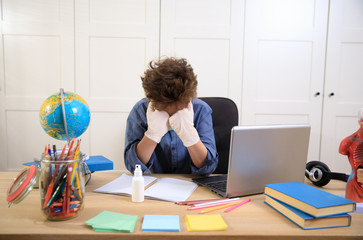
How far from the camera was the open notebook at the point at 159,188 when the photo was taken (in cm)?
87

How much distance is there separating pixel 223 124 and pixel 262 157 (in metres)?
0.61

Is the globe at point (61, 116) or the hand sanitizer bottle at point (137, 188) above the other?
the globe at point (61, 116)

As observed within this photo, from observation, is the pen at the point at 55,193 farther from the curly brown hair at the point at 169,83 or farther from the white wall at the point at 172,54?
the white wall at the point at 172,54

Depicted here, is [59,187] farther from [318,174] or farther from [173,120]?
[318,174]

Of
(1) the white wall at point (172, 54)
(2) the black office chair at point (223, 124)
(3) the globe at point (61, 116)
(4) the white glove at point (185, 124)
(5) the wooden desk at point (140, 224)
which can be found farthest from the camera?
(1) the white wall at point (172, 54)

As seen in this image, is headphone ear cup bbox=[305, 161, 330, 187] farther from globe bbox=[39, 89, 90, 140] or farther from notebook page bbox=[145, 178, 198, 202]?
globe bbox=[39, 89, 90, 140]

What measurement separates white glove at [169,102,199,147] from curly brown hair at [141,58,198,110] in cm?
5

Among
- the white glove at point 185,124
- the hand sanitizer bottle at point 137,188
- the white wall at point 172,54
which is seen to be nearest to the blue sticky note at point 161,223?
the hand sanitizer bottle at point 137,188

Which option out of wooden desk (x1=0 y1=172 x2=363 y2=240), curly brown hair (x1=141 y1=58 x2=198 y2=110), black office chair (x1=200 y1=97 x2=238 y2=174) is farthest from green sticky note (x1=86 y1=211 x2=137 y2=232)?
black office chair (x1=200 y1=97 x2=238 y2=174)

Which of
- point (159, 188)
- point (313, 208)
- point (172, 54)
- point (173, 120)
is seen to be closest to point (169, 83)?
point (173, 120)

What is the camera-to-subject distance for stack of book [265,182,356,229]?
0.66 m

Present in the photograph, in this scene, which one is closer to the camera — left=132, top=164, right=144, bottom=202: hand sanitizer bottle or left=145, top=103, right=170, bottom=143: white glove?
left=132, top=164, right=144, bottom=202: hand sanitizer bottle

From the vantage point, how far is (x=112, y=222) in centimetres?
67

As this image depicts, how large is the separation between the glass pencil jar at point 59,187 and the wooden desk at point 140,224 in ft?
0.09
